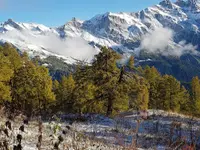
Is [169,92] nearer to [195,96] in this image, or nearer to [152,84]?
[152,84]

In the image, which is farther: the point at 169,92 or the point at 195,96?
the point at 195,96

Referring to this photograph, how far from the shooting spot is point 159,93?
2344 inches

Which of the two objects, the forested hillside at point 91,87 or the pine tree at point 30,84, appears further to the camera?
the pine tree at point 30,84

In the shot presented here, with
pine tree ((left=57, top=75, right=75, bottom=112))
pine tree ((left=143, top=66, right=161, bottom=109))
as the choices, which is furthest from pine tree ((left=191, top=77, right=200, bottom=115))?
pine tree ((left=57, top=75, right=75, bottom=112))

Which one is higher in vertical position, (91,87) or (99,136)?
(91,87)

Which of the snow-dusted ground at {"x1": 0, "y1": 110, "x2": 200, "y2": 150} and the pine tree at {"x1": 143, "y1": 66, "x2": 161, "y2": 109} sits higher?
the pine tree at {"x1": 143, "y1": 66, "x2": 161, "y2": 109}

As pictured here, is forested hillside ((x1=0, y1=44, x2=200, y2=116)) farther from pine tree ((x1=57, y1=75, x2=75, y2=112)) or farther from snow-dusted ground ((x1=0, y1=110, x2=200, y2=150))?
snow-dusted ground ((x1=0, y1=110, x2=200, y2=150))

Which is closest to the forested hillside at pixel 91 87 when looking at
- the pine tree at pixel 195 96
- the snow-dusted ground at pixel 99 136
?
the pine tree at pixel 195 96

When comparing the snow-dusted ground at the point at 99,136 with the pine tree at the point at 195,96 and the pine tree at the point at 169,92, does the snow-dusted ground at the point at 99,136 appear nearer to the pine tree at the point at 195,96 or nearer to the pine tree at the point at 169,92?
the pine tree at the point at 169,92

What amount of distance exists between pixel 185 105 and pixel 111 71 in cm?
4070

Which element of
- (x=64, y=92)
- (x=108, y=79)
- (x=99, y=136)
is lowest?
(x=99, y=136)

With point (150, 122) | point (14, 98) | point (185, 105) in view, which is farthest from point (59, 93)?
point (150, 122)

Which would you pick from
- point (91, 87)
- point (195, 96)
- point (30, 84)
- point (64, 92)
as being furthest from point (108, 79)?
point (195, 96)

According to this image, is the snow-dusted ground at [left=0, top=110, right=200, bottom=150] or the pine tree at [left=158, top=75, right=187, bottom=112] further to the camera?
the pine tree at [left=158, top=75, right=187, bottom=112]
